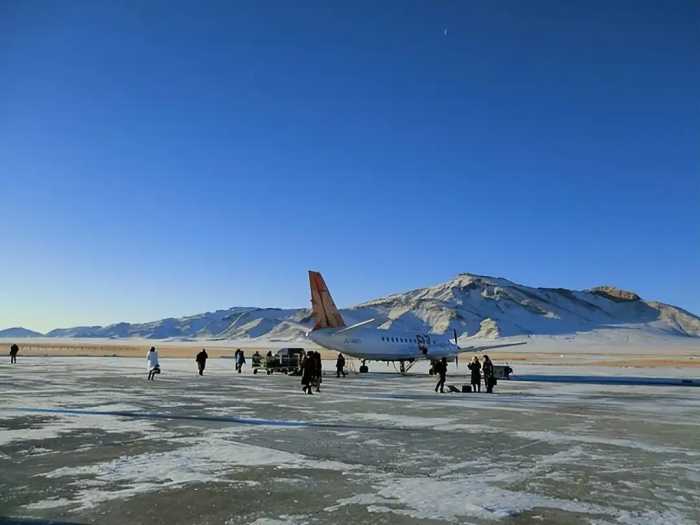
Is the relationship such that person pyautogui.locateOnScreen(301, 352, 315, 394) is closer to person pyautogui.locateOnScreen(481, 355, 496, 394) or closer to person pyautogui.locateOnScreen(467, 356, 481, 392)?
person pyautogui.locateOnScreen(467, 356, 481, 392)

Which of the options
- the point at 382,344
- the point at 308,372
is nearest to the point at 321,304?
the point at 382,344

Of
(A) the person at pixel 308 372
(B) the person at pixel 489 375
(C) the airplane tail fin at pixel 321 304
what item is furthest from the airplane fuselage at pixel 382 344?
(B) the person at pixel 489 375

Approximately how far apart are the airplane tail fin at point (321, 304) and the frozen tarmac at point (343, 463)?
2251cm

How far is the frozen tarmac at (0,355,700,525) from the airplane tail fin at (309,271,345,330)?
22.5 m

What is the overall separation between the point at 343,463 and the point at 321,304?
33064 millimetres

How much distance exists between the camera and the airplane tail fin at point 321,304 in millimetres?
43562

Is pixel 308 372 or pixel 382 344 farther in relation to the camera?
pixel 382 344

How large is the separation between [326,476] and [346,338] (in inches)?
1311

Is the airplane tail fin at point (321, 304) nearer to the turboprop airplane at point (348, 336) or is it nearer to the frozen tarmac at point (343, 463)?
the turboprop airplane at point (348, 336)

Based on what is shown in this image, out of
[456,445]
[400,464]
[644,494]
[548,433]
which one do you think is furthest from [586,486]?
[548,433]

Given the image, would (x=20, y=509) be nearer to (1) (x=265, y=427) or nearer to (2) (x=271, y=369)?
(1) (x=265, y=427)

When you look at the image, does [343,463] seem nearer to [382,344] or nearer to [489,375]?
[489,375]

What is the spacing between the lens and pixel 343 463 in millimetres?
10625

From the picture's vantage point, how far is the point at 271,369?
41.6 meters
